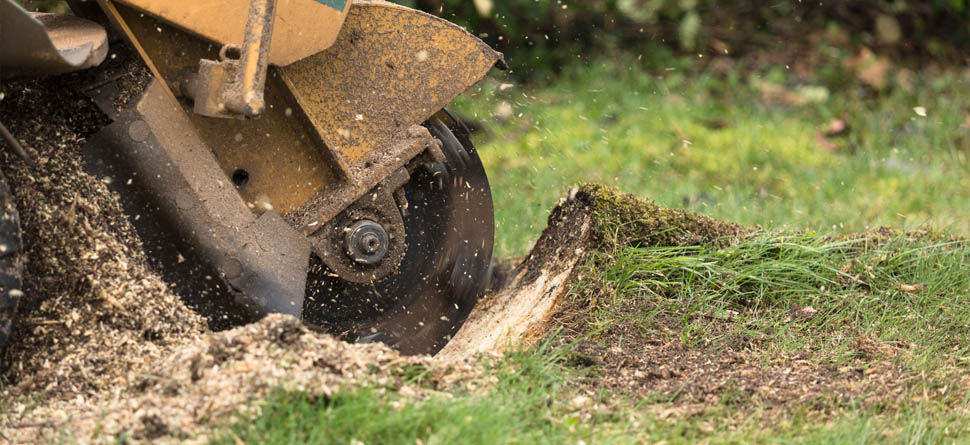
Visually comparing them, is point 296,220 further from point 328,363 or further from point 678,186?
point 678,186

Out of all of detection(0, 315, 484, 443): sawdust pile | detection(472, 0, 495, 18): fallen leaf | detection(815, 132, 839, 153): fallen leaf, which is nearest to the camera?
detection(0, 315, 484, 443): sawdust pile

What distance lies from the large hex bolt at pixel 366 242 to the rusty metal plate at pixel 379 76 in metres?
0.15

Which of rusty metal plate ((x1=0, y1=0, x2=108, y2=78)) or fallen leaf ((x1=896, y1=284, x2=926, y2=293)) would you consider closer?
rusty metal plate ((x1=0, y1=0, x2=108, y2=78))

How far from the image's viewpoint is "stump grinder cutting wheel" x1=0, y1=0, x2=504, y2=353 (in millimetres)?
2623

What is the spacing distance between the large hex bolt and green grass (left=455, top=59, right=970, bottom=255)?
1256mm

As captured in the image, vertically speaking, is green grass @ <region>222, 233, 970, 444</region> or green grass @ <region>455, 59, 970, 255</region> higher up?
green grass @ <region>222, 233, 970, 444</region>

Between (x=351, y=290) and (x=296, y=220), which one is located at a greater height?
(x=296, y=220)

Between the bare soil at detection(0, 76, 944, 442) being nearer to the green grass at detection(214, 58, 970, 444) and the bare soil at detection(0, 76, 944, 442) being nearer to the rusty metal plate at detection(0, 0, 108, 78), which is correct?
the green grass at detection(214, 58, 970, 444)

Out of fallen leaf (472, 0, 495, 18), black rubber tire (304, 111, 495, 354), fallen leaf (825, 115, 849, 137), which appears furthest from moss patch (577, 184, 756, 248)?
fallen leaf (472, 0, 495, 18)

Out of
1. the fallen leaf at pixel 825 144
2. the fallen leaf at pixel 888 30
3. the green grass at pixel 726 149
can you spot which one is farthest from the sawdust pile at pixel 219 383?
the fallen leaf at pixel 888 30

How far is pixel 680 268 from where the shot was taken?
3.39 metres

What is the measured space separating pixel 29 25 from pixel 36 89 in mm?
436

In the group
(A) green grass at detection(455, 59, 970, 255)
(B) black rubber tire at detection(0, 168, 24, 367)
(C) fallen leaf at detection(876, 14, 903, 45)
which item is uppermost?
(B) black rubber tire at detection(0, 168, 24, 367)

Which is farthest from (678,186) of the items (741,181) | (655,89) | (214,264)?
(214,264)
